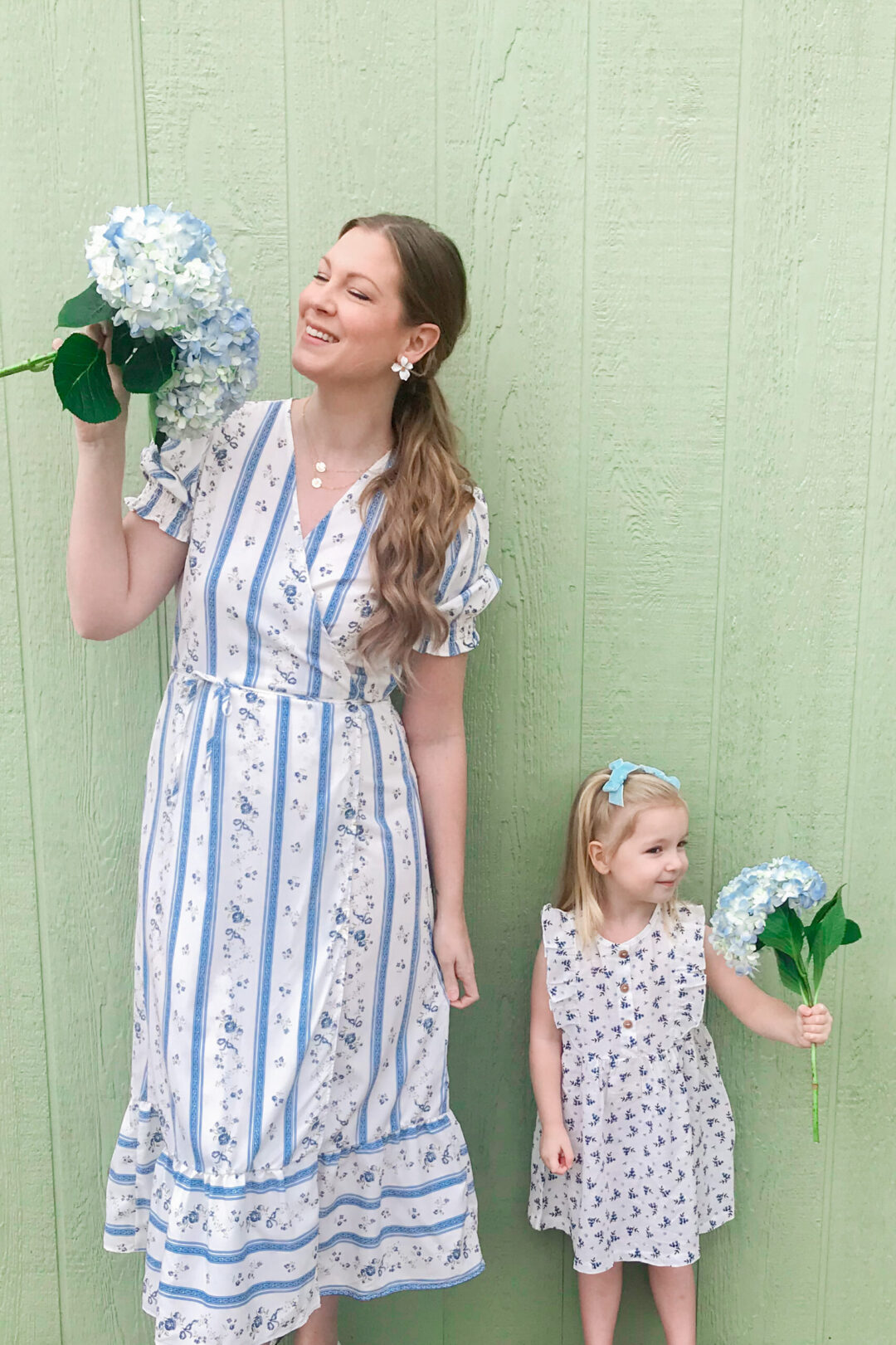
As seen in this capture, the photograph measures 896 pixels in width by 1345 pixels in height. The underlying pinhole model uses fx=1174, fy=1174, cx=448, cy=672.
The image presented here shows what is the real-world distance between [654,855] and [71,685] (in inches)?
33.9

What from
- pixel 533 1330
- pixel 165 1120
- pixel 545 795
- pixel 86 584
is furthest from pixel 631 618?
pixel 533 1330

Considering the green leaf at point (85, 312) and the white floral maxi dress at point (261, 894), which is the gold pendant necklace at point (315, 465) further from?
the green leaf at point (85, 312)

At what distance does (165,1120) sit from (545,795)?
2.27ft

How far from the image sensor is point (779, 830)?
1.79m

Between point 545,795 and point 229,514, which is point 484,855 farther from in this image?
point 229,514

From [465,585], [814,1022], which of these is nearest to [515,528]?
[465,585]

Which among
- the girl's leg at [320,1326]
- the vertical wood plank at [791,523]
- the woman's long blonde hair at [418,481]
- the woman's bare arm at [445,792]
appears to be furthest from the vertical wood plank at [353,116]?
the girl's leg at [320,1326]

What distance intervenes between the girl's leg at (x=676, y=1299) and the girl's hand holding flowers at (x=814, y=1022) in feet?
1.45

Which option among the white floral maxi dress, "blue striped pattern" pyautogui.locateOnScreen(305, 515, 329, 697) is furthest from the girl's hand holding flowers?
"blue striped pattern" pyautogui.locateOnScreen(305, 515, 329, 697)

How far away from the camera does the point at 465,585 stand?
1.53 m

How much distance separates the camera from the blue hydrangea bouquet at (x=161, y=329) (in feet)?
3.89

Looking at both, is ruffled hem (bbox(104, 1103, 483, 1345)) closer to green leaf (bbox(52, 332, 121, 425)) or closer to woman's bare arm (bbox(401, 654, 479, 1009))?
woman's bare arm (bbox(401, 654, 479, 1009))

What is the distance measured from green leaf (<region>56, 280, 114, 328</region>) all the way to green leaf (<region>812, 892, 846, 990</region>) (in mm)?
1152

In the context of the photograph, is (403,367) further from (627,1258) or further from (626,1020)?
(627,1258)
